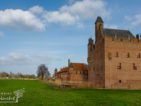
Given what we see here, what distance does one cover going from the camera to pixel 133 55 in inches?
2879

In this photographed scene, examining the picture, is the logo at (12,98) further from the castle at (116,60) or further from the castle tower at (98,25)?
the castle tower at (98,25)

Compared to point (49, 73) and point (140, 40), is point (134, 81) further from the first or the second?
point (49, 73)

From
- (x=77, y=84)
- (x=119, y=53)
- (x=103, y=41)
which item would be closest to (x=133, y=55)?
(x=119, y=53)

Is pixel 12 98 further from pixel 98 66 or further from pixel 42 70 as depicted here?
pixel 42 70

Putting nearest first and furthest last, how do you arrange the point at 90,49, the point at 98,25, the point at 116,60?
the point at 116,60
the point at 98,25
the point at 90,49

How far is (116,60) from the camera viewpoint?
235 feet

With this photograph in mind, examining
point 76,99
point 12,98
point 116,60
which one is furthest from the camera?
point 116,60

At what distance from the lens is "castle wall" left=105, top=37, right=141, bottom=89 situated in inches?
2803

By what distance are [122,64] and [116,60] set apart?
1714 mm

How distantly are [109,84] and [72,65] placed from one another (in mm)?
25916

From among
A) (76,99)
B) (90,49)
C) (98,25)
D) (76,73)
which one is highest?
(98,25)

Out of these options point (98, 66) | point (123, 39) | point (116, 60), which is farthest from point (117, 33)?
point (98, 66)

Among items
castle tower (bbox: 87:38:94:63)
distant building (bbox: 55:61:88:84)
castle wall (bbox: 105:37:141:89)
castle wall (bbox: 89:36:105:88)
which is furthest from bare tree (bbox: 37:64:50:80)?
castle wall (bbox: 105:37:141:89)

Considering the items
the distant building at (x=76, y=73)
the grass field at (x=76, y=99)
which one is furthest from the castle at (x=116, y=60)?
the grass field at (x=76, y=99)
